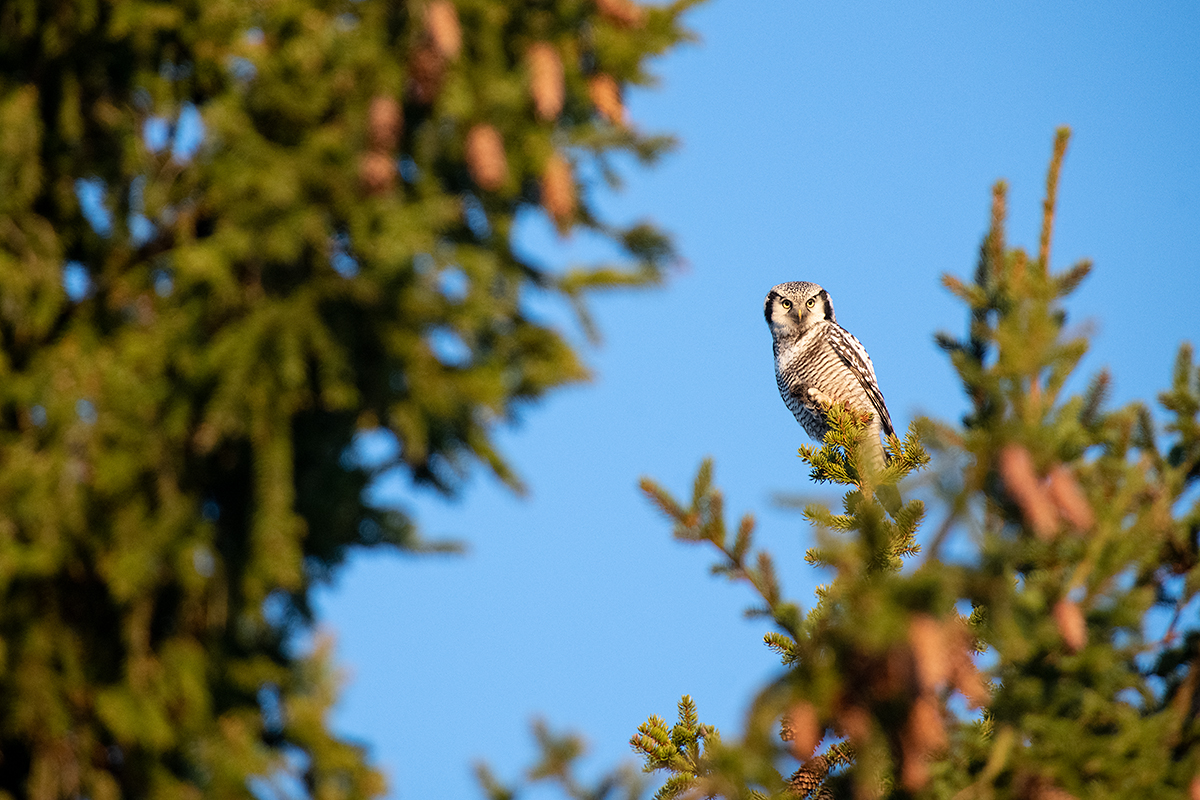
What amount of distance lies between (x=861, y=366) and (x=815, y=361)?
42 cm

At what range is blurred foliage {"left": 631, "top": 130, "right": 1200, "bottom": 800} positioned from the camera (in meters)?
2.20

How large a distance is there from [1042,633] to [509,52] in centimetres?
209

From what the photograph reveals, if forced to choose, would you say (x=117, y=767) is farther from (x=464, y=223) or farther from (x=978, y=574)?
(x=978, y=574)

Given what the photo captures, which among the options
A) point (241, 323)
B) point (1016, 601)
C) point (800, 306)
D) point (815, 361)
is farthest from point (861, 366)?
point (241, 323)

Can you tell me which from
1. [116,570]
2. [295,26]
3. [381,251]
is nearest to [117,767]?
[116,570]

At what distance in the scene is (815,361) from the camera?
9.08 m

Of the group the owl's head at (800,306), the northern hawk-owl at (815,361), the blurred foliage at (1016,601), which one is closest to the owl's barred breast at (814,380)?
the northern hawk-owl at (815,361)

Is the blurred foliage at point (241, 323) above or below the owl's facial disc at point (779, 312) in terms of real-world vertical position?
below

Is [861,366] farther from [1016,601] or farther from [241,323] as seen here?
[241,323]

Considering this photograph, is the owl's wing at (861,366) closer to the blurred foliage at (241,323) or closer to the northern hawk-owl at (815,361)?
the northern hawk-owl at (815,361)

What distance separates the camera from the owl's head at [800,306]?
9.49m

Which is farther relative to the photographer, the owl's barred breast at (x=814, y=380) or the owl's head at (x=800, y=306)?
the owl's head at (x=800, y=306)

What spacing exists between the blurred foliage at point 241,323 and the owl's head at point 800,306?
6.77 metres

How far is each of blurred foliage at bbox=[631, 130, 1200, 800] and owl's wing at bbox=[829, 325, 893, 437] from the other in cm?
514
